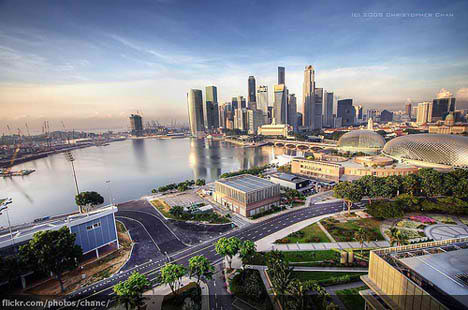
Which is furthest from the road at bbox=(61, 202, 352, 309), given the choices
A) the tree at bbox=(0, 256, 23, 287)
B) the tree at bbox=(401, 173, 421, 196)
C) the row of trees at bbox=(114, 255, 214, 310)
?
the tree at bbox=(401, 173, 421, 196)

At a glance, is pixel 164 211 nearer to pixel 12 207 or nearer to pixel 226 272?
pixel 226 272

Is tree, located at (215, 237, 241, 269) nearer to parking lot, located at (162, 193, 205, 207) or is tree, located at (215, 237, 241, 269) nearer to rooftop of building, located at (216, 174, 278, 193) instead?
rooftop of building, located at (216, 174, 278, 193)

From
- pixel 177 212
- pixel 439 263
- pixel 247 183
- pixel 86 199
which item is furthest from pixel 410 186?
pixel 86 199

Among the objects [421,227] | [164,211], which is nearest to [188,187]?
[164,211]

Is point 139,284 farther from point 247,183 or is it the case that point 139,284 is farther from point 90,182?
point 90,182

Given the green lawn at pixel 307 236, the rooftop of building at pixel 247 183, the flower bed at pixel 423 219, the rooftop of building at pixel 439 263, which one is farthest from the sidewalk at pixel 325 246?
the rooftop of building at pixel 439 263

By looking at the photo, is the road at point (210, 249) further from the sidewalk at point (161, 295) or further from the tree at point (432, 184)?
the tree at point (432, 184)
